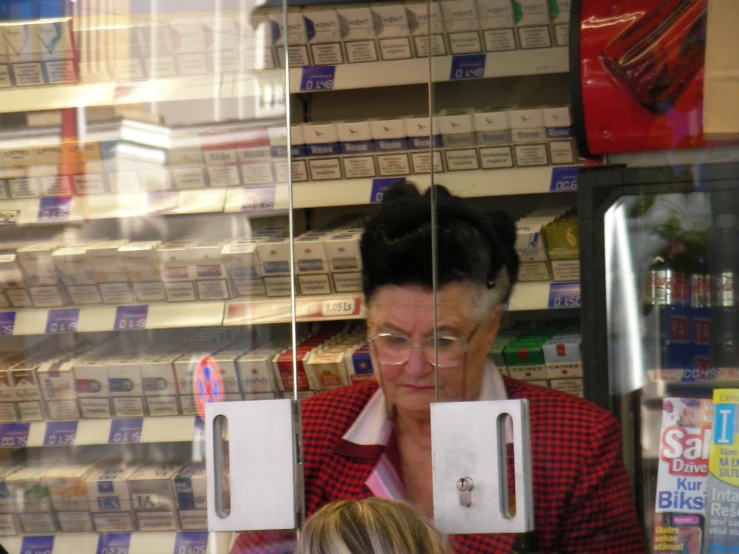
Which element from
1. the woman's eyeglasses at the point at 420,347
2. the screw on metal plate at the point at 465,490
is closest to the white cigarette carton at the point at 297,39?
the woman's eyeglasses at the point at 420,347

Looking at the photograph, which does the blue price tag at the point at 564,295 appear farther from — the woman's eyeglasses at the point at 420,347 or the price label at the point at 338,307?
the price label at the point at 338,307

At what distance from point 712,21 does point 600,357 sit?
45cm

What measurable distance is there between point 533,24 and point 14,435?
3.33ft

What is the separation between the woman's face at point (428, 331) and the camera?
1177 mm

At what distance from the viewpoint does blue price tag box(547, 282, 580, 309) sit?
1.12 meters

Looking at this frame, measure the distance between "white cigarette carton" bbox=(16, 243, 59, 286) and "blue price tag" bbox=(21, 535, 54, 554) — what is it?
15.9 inches

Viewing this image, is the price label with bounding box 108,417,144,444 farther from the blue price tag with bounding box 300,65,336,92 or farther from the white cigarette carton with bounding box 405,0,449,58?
the white cigarette carton with bounding box 405,0,449,58

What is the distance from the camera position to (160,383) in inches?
52.7

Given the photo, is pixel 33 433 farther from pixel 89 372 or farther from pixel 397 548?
pixel 397 548

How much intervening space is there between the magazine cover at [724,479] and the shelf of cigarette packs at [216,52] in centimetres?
59

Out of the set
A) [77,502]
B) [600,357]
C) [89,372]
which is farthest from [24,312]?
Answer: [600,357]

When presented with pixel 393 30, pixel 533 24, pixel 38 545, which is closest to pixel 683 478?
pixel 533 24

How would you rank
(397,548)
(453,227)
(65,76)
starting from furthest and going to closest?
(65,76) → (453,227) → (397,548)

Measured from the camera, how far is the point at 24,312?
1.43 metres
